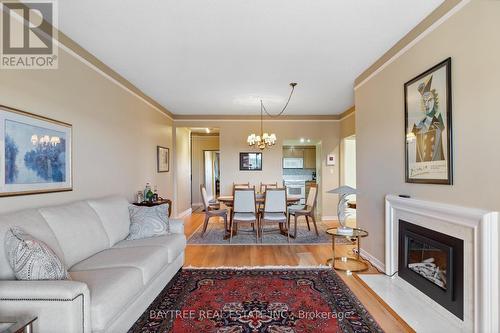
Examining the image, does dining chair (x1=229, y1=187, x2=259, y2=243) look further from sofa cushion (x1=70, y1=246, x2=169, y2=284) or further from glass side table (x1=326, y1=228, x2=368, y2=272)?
sofa cushion (x1=70, y1=246, x2=169, y2=284)

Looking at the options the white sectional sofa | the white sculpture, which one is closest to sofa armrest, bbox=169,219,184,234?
the white sectional sofa

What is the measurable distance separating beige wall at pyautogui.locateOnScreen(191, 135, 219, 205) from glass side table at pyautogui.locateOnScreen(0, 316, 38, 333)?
8.18m

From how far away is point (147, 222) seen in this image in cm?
324

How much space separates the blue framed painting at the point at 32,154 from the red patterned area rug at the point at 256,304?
4.89 ft

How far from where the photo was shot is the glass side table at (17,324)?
1319mm

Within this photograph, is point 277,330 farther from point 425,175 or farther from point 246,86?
point 246,86

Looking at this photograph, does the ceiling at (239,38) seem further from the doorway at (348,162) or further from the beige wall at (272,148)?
the doorway at (348,162)

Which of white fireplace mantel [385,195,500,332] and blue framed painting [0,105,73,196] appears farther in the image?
blue framed painting [0,105,73,196]

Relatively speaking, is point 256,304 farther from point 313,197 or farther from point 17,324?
point 313,197

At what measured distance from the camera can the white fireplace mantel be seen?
177cm

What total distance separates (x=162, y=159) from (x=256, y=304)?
4.12 metres

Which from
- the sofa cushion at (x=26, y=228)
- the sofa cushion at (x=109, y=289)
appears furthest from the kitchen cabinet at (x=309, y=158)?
the sofa cushion at (x=26, y=228)

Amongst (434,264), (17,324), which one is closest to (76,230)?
(17,324)

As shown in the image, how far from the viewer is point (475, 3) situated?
1945mm
